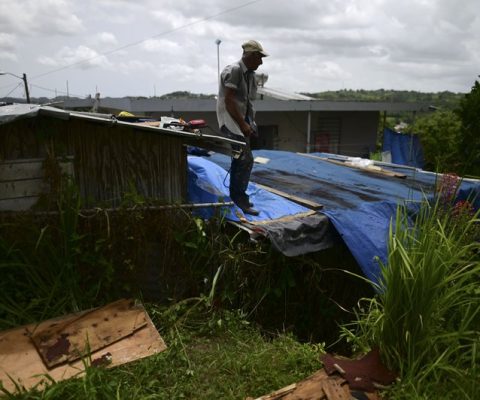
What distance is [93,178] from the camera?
4.03m

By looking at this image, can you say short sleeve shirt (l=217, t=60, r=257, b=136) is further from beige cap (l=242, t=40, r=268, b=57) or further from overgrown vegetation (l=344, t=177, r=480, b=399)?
overgrown vegetation (l=344, t=177, r=480, b=399)

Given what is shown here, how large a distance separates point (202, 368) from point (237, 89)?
2998mm

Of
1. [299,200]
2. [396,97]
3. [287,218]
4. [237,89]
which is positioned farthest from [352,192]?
[396,97]

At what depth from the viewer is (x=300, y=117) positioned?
1630 cm

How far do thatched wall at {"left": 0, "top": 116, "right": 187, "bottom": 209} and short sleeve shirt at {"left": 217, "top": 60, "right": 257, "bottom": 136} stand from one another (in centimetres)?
69

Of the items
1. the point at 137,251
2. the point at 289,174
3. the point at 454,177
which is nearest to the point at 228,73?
the point at 137,251

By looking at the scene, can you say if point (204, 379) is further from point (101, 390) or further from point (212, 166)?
point (212, 166)

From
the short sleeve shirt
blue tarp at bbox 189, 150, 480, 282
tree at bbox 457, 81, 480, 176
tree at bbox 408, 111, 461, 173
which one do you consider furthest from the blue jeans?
tree at bbox 408, 111, 461, 173

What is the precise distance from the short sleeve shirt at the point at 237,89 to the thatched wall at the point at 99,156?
687 mm

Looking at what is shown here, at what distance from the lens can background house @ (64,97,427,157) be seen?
12797mm

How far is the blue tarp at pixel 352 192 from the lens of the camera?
4.31 meters

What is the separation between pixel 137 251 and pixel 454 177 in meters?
3.27

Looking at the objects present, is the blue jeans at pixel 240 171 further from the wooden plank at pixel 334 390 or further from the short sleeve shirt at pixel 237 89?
the wooden plank at pixel 334 390

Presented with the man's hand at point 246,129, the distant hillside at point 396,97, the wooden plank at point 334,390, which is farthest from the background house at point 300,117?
the wooden plank at point 334,390
